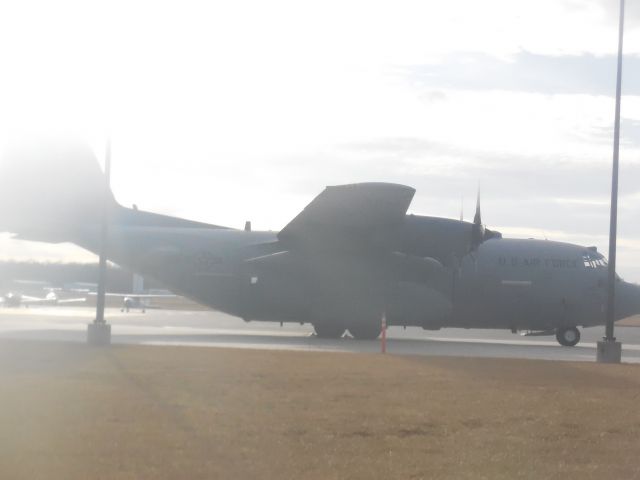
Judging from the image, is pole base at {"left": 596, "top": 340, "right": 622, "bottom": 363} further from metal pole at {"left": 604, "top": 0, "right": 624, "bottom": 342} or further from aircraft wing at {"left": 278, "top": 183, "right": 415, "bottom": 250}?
aircraft wing at {"left": 278, "top": 183, "right": 415, "bottom": 250}

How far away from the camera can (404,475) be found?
340 inches

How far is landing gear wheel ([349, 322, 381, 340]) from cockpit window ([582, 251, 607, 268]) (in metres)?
7.50

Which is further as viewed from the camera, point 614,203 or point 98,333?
point 98,333

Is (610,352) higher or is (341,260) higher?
(341,260)

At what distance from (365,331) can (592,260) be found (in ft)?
27.0

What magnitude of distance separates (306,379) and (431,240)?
1337 cm

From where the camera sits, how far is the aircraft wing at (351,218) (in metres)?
26.9

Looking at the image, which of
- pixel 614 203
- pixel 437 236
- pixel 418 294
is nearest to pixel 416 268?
pixel 418 294

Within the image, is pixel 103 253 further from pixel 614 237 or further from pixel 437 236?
pixel 614 237

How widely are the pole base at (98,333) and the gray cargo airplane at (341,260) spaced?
8.00 meters

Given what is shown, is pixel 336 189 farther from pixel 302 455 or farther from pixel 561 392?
pixel 302 455

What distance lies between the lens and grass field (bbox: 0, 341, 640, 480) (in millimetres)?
8914

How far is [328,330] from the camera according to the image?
3059 cm

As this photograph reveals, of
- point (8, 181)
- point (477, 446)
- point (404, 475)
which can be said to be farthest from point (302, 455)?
point (8, 181)
